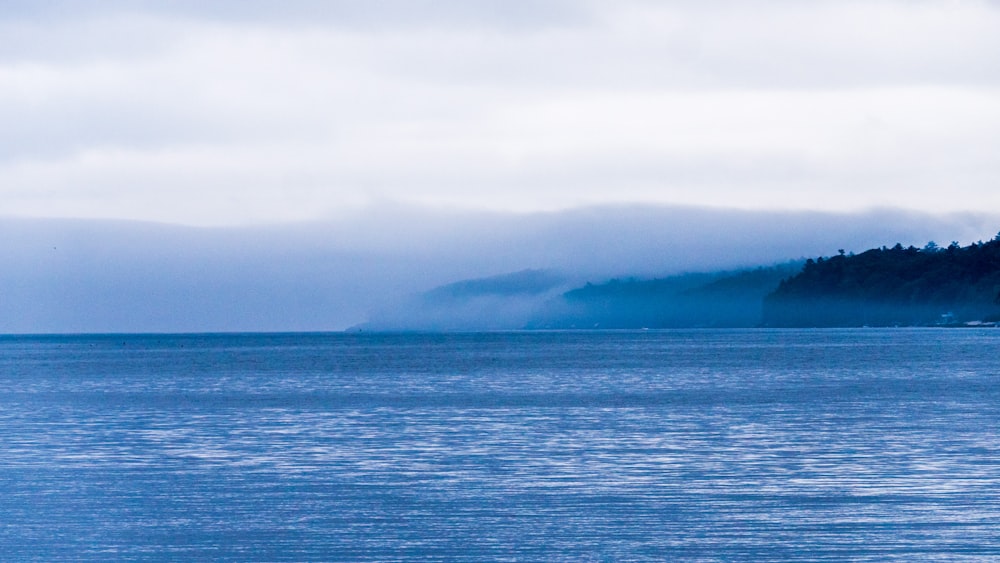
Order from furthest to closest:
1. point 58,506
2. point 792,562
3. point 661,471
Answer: point 661,471 → point 58,506 → point 792,562

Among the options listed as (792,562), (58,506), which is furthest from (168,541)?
(792,562)

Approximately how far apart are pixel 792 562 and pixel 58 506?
1364cm

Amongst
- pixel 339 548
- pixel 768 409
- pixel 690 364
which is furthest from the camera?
pixel 690 364

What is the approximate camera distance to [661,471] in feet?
95.1

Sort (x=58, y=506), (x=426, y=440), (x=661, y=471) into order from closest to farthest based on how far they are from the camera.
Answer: (x=58, y=506) → (x=661, y=471) → (x=426, y=440)

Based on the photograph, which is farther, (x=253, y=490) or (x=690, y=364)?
(x=690, y=364)

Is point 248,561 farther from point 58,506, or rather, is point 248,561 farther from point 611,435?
point 611,435

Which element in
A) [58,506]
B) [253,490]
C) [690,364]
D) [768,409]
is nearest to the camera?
[58,506]

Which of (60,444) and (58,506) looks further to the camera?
(60,444)

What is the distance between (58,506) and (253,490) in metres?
3.71

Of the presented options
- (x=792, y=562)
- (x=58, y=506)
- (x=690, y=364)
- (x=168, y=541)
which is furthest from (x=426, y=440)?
(x=690, y=364)

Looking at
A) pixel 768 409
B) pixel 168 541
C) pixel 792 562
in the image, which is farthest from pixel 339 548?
pixel 768 409

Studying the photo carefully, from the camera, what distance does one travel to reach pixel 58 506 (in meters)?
24.9

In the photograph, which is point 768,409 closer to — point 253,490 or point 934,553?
point 253,490
